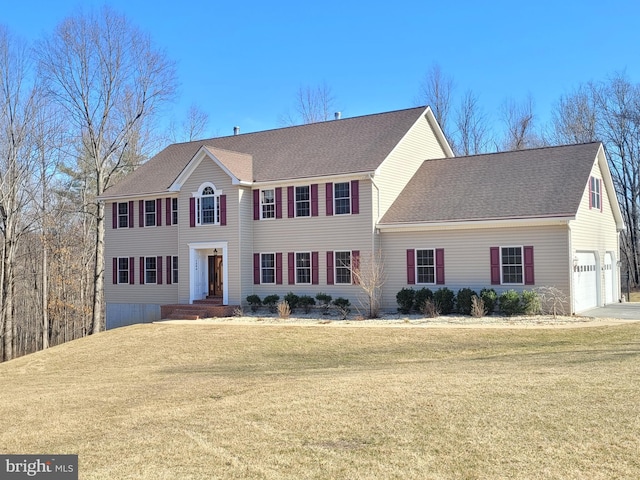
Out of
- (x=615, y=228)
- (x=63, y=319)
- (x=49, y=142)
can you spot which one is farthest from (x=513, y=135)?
(x=63, y=319)

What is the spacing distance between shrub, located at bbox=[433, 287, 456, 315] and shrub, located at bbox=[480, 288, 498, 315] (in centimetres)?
112

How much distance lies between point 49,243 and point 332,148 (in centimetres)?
2361

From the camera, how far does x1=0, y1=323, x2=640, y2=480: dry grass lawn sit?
6957mm

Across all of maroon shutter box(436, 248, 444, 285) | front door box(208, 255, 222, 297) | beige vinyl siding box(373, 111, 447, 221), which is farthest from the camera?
front door box(208, 255, 222, 297)

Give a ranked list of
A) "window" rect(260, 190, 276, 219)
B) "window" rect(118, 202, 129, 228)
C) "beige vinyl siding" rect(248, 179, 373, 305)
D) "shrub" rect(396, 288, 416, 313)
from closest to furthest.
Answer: "shrub" rect(396, 288, 416, 313), "beige vinyl siding" rect(248, 179, 373, 305), "window" rect(260, 190, 276, 219), "window" rect(118, 202, 129, 228)

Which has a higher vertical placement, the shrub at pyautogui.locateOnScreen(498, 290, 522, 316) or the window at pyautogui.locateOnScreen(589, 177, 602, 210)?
the window at pyautogui.locateOnScreen(589, 177, 602, 210)

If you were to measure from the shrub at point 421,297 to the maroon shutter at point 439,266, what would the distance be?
2.35 feet

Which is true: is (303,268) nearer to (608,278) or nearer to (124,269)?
(124,269)

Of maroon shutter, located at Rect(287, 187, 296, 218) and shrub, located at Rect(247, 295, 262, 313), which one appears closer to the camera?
shrub, located at Rect(247, 295, 262, 313)

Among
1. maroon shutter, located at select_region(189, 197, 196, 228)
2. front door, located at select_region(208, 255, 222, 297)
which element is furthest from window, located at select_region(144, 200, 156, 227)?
front door, located at select_region(208, 255, 222, 297)

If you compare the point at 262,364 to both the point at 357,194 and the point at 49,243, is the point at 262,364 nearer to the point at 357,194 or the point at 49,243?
the point at 357,194

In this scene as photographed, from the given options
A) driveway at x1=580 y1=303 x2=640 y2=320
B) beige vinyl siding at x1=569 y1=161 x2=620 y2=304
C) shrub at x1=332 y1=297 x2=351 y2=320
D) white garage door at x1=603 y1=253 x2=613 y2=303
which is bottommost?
driveway at x1=580 y1=303 x2=640 y2=320

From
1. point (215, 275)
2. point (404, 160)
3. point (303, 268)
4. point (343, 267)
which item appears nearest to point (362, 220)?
point (343, 267)

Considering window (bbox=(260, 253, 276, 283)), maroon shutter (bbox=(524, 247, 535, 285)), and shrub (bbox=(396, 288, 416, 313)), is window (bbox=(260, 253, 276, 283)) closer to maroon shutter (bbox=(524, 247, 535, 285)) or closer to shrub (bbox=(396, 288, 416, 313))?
shrub (bbox=(396, 288, 416, 313))
